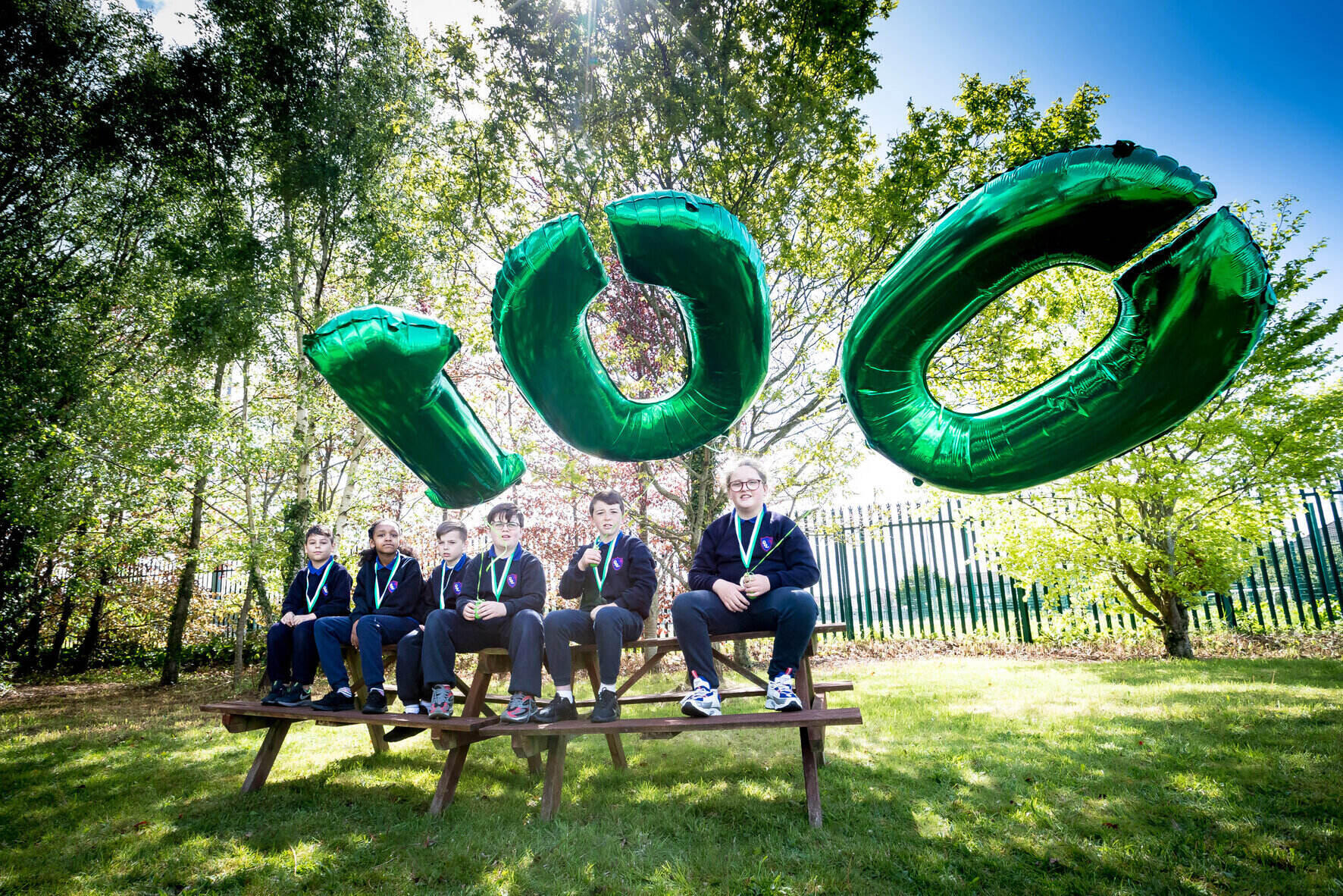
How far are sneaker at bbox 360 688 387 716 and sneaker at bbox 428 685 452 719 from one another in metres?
0.39

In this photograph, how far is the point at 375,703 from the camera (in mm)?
4332

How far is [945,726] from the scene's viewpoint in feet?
17.2

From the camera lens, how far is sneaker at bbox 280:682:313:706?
4551mm

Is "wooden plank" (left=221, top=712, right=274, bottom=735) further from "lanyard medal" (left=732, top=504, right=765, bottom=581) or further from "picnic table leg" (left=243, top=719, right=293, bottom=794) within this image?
"lanyard medal" (left=732, top=504, right=765, bottom=581)

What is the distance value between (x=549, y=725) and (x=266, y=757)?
2.39 meters

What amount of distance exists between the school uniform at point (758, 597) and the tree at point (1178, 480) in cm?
430

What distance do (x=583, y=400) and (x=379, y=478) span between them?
9829mm

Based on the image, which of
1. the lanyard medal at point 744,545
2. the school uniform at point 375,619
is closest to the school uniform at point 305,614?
the school uniform at point 375,619

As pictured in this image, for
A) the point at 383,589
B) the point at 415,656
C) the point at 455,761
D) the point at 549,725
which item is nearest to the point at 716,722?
the point at 549,725

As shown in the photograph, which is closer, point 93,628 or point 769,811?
point 769,811

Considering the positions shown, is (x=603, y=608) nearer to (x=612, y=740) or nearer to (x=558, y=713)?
(x=558, y=713)

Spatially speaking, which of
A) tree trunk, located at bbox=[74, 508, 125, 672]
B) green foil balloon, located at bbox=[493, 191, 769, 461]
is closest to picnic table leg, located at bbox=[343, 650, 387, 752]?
green foil balloon, located at bbox=[493, 191, 769, 461]

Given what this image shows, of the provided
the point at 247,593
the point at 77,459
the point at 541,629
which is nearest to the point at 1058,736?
the point at 541,629

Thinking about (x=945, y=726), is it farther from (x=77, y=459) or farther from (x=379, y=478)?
(x=77, y=459)
